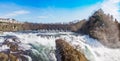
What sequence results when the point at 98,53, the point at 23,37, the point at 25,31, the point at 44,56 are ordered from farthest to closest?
the point at 25,31 < the point at 98,53 < the point at 23,37 < the point at 44,56

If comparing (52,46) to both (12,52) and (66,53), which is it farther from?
(12,52)

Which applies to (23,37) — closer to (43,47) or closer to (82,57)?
(43,47)

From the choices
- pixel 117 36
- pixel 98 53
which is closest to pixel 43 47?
pixel 98 53

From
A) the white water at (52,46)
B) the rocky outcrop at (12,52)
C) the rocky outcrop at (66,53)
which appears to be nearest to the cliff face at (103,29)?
the white water at (52,46)

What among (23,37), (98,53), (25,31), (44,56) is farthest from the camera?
(25,31)

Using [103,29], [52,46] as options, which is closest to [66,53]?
[52,46]

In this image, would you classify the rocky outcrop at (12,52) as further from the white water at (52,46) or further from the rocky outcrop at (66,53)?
the rocky outcrop at (66,53)
